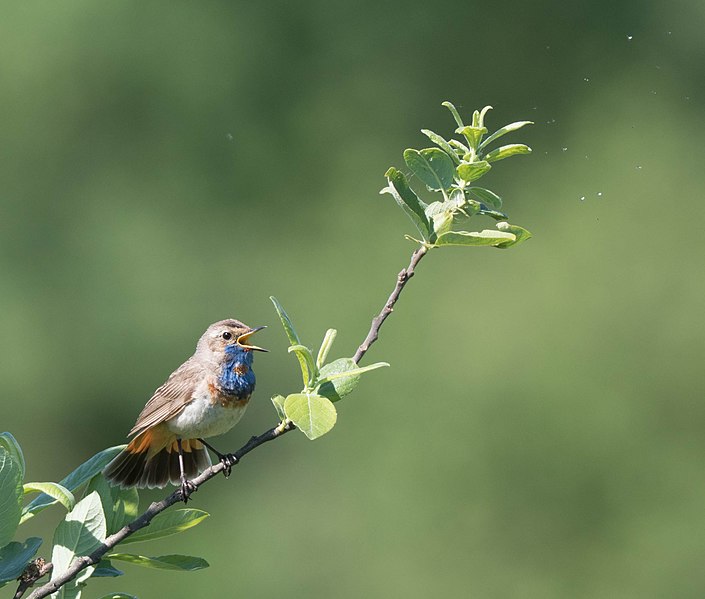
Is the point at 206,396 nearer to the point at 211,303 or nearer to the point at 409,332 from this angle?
the point at 409,332

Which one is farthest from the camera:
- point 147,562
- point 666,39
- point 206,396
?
point 666,39

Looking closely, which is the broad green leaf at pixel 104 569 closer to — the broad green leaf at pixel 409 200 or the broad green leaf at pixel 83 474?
the broad green leaf at pixel 83 474

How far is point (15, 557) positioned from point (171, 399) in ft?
6.07

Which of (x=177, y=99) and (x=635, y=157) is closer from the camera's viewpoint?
(x=635, y=157)

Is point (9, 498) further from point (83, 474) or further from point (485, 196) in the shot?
point (485, 196)

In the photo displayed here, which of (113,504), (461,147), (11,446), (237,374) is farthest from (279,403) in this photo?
(237,374)

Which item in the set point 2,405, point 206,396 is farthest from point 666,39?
point 206,396

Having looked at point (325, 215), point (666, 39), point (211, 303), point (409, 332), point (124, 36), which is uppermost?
point (124, 36)

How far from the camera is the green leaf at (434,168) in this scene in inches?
96.6

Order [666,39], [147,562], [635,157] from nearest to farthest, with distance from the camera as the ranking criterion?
Result: [147,562] → [635,157] → [666,39]

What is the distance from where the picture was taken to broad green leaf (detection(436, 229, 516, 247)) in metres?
2.39

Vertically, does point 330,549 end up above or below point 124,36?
below

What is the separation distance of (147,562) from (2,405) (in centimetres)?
1337

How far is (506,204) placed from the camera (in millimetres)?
14961
